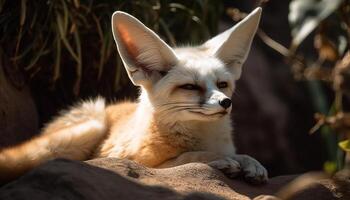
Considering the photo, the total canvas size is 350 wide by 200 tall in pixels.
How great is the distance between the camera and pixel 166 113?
3.86 meters

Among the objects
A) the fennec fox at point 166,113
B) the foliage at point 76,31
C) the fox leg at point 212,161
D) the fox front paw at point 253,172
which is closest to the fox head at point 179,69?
the fennec fox at point 166,113

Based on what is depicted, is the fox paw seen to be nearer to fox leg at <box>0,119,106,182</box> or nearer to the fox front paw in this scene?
the fox front paw

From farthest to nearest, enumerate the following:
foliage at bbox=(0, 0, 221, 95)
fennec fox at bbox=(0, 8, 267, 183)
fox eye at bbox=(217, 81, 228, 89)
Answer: foliage at bbox=(0, 0, 221, 95) → fox eye at bbox=(217, 81, 228, 89) → fennec fox at bbox=(0, 8, 267, 183)

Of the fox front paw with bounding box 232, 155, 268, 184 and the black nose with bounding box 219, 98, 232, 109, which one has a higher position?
the black nose with bounding box 219, 98, 232, 109

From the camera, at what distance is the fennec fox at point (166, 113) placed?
365 cm

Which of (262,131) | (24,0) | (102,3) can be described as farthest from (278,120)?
(24,0)

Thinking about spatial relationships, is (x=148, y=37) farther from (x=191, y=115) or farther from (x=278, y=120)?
(x=278, y=120)

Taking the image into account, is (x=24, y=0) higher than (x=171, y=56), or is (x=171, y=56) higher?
(x=24, y=0)

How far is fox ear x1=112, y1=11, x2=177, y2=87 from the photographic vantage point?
12.2 feet

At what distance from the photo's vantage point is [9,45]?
493 centimetres

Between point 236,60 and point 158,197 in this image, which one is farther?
point 236,60

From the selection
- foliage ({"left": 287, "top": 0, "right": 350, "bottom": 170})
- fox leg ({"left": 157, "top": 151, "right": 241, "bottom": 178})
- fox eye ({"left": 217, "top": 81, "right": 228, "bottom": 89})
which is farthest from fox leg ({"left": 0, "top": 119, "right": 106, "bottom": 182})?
foliage ({"left": 287, "top": 0, "right": 350, "bottom": 170})

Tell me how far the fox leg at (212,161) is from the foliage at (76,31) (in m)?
1.51

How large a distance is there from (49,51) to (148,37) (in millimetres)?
1429
